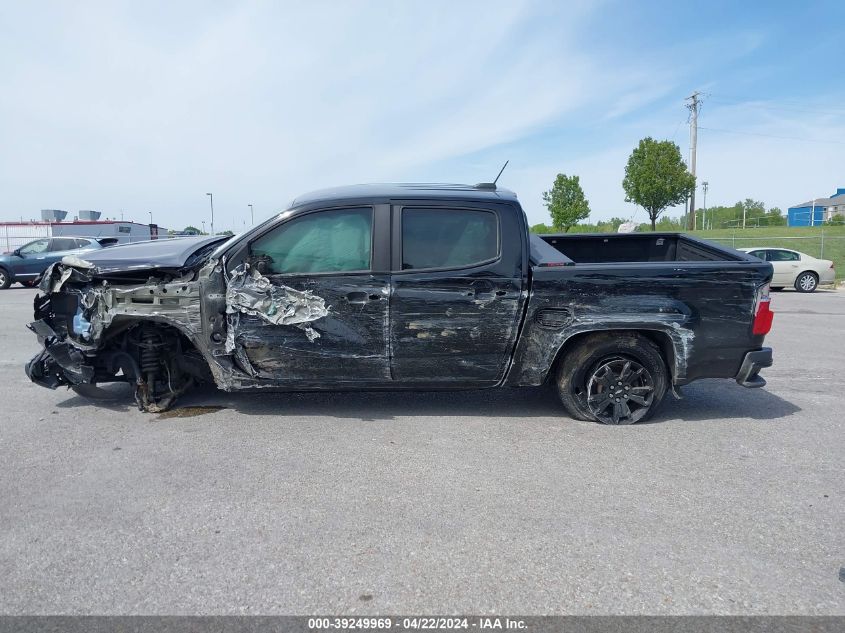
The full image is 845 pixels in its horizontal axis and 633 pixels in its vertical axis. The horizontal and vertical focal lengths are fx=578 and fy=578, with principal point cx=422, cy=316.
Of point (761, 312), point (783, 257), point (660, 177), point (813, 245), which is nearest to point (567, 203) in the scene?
point (660, 177)

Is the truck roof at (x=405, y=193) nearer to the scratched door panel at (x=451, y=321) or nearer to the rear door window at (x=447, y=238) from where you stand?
the rear door window at (x=447, y=238)

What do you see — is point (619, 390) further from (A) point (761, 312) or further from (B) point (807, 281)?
(B) point (807, 281)

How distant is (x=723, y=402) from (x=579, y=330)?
78.6 inches

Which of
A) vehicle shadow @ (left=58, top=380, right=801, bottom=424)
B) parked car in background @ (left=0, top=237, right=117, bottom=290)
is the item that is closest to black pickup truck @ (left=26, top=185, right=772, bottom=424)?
vehicle shadow @ (left=58, top=380, right=801, bottom=424)

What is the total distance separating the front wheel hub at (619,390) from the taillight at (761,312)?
92 cm

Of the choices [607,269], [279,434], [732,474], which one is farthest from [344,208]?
[732,474]

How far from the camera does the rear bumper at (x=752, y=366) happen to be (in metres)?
4.66

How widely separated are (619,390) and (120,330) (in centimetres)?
416

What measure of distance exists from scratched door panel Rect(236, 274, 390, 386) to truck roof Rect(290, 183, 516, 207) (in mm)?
658

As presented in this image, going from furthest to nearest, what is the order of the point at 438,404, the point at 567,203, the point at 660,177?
the point at 567,203, the point at 660,177, the point at 438,404

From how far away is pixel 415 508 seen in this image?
336 centimetres

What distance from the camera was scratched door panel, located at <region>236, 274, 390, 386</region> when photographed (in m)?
4.52

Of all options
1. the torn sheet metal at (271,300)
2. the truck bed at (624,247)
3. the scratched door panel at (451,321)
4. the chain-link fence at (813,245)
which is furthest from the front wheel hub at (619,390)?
the chain-link fence at (813,245)

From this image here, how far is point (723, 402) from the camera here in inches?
217
